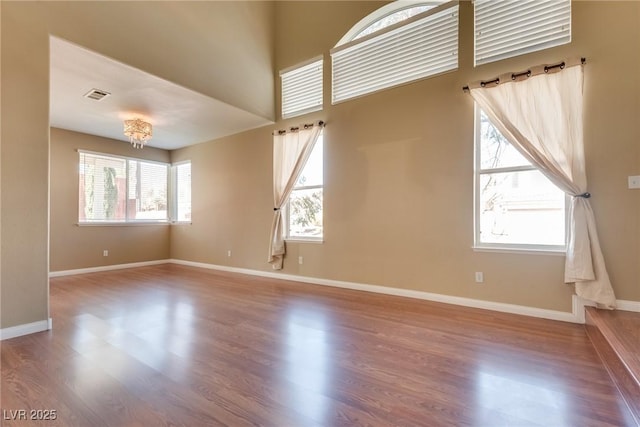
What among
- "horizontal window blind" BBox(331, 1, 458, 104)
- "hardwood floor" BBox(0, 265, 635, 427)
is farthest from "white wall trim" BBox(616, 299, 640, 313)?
"horizontal window blind" BBox(331, 1, 458, 104)

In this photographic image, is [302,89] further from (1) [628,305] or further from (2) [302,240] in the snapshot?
(1) [628,305]

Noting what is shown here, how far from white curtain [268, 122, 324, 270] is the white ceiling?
0.60 meters

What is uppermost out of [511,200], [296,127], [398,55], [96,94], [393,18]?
[393,18]

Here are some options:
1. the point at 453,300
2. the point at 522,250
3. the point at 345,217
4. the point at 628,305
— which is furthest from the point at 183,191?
the point at 628,305

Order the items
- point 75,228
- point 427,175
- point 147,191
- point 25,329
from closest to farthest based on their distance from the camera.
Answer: point 25,329 → point 427,175 → point 75,228 → point 147,191

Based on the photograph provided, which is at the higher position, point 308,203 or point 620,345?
point 308,203

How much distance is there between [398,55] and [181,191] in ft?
18.0

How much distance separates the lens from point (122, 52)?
317cm

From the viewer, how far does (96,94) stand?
150 inches

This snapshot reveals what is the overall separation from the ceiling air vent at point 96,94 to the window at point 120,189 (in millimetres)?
2195

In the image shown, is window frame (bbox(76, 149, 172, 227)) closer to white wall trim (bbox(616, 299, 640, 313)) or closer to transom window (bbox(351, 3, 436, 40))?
transom window (bbox(351, 3, 436, 40))

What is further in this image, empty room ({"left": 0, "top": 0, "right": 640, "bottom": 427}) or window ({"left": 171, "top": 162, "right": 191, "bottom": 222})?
window ({"left": 171, "top": 162, "right": 191, "bottom": 222})

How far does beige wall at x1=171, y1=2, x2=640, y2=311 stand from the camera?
8.80 ft

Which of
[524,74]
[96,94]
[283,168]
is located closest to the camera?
[524,74]
